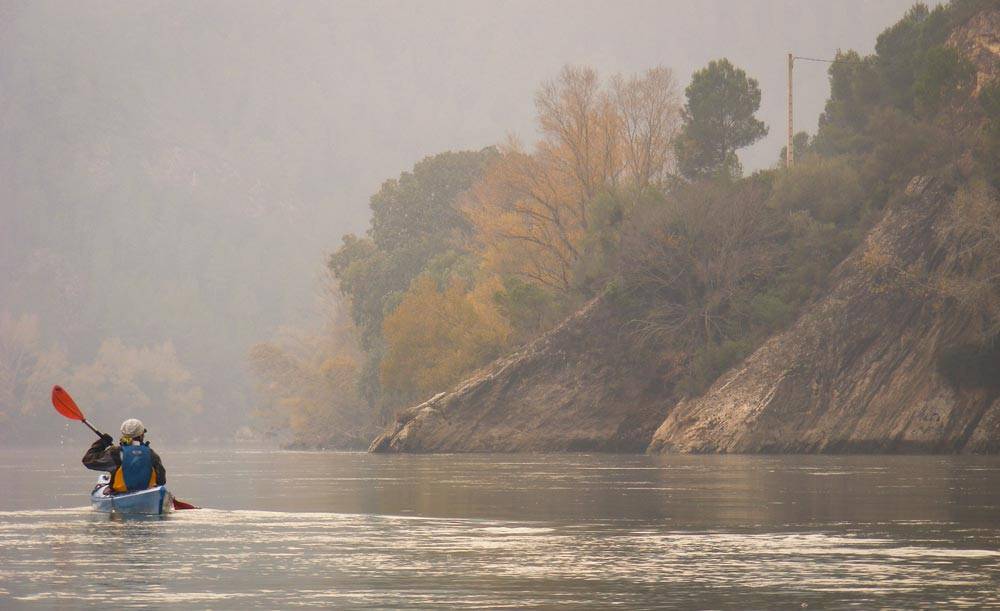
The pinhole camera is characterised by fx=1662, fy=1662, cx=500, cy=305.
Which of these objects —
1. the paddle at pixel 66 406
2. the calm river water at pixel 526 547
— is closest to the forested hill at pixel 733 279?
the calm river water at pixel 526 547

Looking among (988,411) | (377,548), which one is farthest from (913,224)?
(377,548)

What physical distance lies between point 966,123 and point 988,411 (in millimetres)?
19565

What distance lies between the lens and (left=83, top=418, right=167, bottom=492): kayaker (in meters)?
31.2

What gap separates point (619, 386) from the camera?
300 ft

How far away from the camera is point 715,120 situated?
10631 centimetres

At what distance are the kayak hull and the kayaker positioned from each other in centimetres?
18

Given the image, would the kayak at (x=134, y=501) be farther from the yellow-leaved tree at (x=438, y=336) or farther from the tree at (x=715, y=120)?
the tree at (x=715, y=120)

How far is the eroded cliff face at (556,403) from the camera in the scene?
90.4 metres

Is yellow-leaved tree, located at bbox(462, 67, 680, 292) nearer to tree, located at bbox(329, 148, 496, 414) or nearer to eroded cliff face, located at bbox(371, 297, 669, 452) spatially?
eroded cliff face, located at bbox(371, 297, 669, 452)

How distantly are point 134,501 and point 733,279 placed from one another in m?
60.2

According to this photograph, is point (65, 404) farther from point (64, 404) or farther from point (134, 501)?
point (134, 501)

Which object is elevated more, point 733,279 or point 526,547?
point 733,279

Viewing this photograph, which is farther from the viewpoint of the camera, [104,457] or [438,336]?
[438,336]

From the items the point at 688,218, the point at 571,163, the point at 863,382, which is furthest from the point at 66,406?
the point at 571,163
